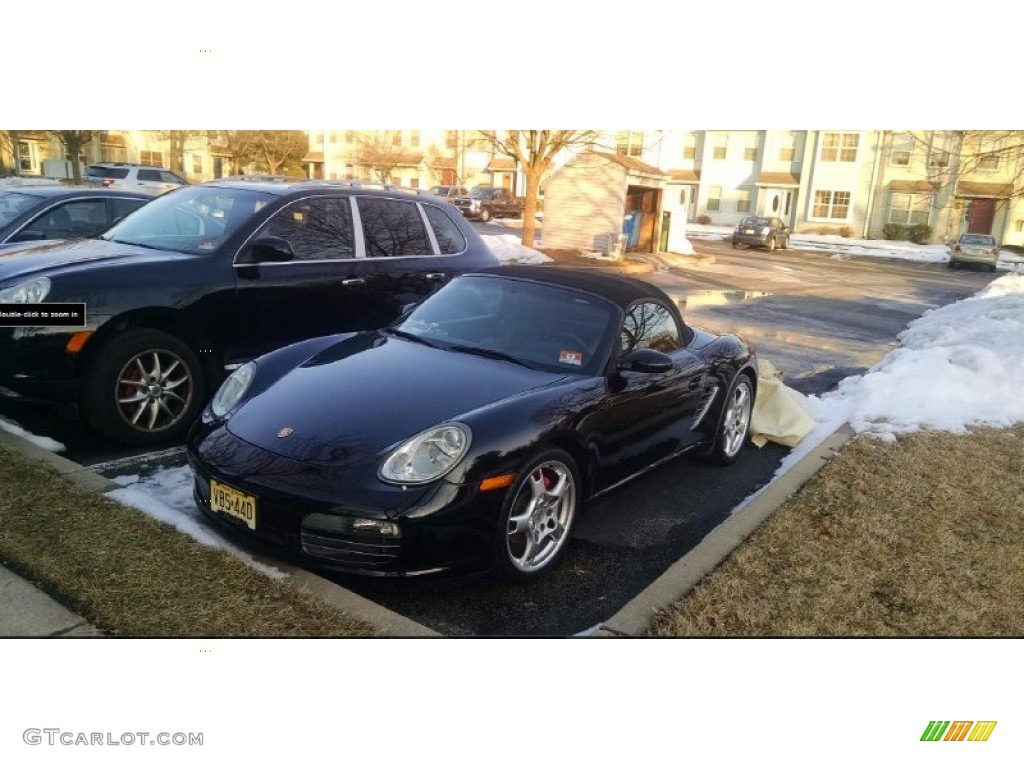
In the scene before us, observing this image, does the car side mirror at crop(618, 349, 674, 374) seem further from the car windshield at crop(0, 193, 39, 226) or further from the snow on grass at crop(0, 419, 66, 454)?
the car windshield at crop(0, 193, 39, 226)

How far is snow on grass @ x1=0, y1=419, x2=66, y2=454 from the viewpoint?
345 centimetres

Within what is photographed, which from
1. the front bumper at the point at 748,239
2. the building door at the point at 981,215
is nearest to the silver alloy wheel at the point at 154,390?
the front bumper at the point at 748,239

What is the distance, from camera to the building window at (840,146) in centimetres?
294

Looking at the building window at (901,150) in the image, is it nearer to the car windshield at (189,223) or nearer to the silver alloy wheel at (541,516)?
the silver alloy wheel at (541,516)

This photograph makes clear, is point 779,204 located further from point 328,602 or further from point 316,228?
point 328,602

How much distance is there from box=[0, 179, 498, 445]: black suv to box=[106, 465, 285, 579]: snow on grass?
0.37 meters

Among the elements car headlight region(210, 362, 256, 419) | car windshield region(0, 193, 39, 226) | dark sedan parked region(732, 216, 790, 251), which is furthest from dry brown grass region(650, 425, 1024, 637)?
car windshield region(0, 193, 39, 226)

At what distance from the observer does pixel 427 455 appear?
98.9 inches

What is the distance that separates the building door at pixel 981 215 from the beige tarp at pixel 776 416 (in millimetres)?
1274

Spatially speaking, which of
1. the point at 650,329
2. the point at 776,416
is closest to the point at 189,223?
the point at 650,329

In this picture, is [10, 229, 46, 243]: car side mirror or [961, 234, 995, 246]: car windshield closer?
[961, 234, 995, 246]: car windshield
